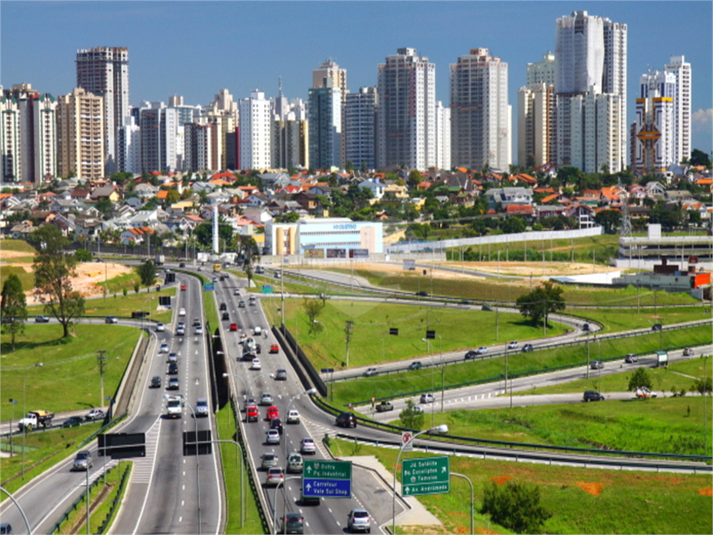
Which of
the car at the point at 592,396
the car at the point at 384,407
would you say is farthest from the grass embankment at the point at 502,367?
the car at the point at 592,396

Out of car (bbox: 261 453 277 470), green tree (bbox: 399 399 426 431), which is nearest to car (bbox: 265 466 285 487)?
car (bbox: 261 453 277 470)

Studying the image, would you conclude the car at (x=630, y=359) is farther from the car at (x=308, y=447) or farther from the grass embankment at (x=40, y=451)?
the grass embankment at (x=40, y=451)

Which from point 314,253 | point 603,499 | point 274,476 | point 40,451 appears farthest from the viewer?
point 314,253

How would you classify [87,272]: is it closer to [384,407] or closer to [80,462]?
[384,407]

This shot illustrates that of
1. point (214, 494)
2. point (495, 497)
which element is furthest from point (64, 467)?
point (495, 497)

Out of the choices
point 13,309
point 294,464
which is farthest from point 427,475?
point 13,309

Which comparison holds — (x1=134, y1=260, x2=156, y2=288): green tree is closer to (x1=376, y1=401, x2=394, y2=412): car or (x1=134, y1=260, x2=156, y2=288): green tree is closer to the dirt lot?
the dirt lot
